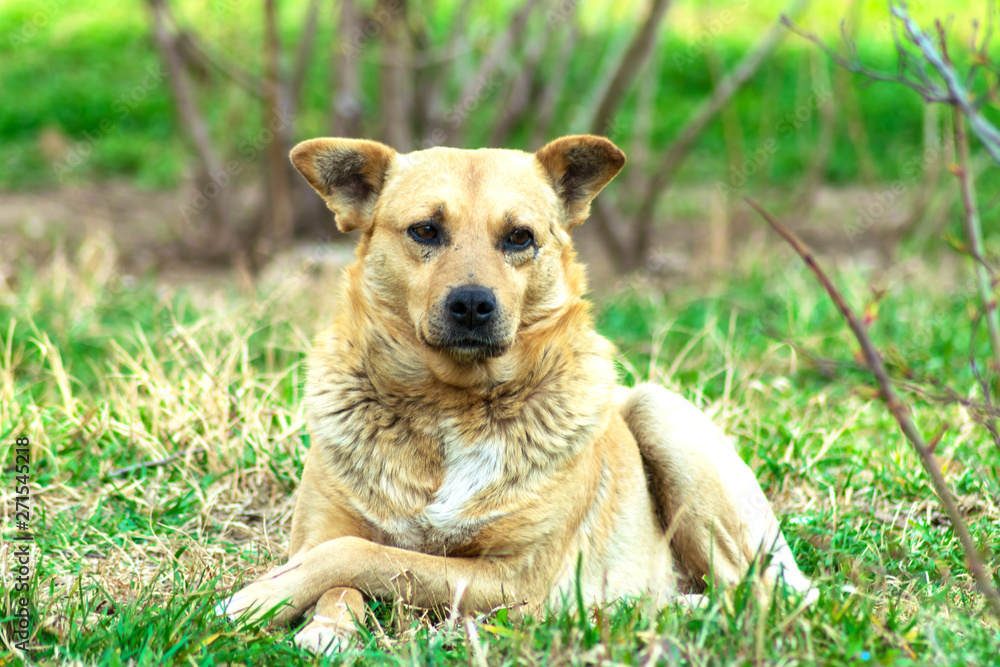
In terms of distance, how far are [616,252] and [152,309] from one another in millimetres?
4064

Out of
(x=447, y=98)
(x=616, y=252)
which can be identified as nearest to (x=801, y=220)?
(x=616, y=252)

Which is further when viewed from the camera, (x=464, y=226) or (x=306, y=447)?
(x=306, y=447)

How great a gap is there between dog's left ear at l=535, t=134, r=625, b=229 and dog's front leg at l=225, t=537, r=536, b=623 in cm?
145

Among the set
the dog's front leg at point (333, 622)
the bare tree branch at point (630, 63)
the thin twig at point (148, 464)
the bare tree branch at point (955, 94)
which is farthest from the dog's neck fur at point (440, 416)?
the bare tree branch at point (630, 63)

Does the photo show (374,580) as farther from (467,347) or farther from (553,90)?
(553,90)

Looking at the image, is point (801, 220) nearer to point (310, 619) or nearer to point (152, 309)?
point (152, 309)

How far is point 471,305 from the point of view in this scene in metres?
2.98

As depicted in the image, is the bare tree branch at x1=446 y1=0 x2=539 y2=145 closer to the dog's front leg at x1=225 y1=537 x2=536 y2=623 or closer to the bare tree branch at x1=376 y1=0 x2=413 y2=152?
the bare tree branch at x1=376 y1=0 x2=413 y2=152

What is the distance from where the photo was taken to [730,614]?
2.46 metres

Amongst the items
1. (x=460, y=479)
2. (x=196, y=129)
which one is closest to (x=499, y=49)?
(x=196, y=129)

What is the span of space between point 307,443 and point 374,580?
5.19 feet

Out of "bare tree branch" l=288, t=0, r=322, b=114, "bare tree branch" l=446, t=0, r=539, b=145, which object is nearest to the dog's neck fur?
"bare tree branch" l=446, t=0, r=539, b=145

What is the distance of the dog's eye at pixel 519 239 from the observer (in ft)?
10.7

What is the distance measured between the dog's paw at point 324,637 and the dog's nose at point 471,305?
971mm
